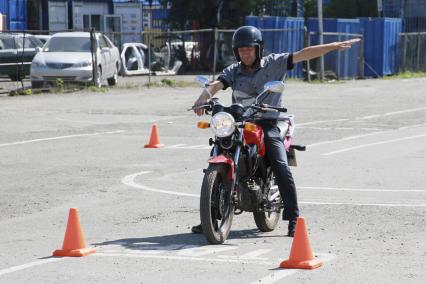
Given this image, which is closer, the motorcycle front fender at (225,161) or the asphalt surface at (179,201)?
the asphalt surface at (179,201)

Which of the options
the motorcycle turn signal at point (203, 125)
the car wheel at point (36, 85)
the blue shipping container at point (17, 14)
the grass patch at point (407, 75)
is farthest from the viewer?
Result: the blue shipping container at point (17, 14)

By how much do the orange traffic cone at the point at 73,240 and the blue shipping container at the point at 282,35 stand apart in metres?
33.3

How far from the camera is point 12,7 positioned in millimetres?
49594

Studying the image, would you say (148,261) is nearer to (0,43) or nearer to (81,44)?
(81,44)

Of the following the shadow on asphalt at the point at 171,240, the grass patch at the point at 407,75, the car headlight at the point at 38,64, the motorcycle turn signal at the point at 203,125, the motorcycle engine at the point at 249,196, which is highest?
the motorcycle turn signal at the point at 203,125

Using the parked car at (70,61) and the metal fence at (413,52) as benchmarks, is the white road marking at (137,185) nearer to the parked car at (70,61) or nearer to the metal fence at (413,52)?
the parked car at (70,61)

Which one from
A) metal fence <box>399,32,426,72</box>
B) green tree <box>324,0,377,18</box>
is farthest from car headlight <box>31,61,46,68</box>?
green tree <box>324,0,377,18</box>

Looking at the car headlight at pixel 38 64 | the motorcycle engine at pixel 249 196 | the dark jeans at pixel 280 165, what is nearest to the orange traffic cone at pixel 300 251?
the motorcycle engine at pixel 249 196

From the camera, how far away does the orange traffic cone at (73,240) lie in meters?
8.23

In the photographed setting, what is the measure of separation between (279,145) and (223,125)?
78cm

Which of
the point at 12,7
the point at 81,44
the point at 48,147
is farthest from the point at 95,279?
the point at 12,7

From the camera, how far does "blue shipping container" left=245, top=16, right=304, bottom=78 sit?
41406 millimetres

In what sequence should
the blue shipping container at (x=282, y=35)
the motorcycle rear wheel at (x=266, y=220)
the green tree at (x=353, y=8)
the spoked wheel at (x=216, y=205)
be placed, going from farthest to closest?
the green tree at (x=353, y=8), the blue shipping container at (x=282, y=35), the motorcycle rear wheel at (x=266, y=220), the spoked wheel at (x=216, y=205)

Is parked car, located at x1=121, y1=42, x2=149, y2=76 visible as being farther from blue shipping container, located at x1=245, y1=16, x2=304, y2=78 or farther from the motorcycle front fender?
the motorcycle front fender
